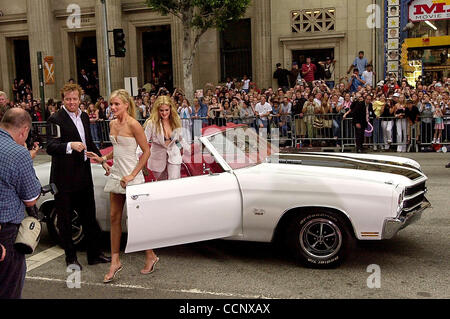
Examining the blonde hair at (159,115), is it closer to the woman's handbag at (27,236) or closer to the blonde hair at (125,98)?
the blonde hair at (125,98)

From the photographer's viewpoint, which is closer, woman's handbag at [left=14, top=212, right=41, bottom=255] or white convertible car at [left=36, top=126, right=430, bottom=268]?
woman's handbag at [left=14, top=212, right=41, bottom=255]

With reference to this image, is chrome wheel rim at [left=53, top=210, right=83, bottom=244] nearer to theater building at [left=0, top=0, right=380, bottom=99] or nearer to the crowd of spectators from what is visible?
the crowd of spectators

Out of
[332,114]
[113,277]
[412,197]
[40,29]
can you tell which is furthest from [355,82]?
[40,29]

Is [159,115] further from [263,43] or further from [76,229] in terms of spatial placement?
[263,43]

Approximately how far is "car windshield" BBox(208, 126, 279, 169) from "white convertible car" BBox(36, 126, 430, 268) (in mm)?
16

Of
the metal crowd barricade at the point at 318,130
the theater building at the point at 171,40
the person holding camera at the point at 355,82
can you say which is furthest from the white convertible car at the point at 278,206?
the theater building at the point at 171,40

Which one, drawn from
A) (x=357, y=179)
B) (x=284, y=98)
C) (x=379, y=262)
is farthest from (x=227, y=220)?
(x=284, y=98)

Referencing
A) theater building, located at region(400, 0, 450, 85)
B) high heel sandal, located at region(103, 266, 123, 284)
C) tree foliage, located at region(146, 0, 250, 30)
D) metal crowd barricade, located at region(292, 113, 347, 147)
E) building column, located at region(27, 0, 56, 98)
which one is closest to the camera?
high heel sandal, located at region(103, 266, 123, 284)

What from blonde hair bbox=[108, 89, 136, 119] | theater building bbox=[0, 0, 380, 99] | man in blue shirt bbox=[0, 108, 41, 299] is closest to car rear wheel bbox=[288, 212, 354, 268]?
blonde hair bbox=[108, 89, 136, 119]

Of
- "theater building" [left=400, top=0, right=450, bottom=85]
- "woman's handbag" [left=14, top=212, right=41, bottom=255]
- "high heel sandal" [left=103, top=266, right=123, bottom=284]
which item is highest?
"theater building" [left=400, top=0, right=450, bottom=85]

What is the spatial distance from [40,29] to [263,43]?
38.3ft

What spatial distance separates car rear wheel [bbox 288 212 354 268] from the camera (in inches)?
204

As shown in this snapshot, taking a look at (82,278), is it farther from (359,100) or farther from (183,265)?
(359,100)

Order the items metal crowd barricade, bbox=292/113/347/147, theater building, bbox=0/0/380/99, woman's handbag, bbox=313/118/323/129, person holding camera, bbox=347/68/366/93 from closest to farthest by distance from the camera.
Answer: metal crowd barricade, bbox=292/113/347/147, woman's handbag, bbox=313/118/323/129, person holding camera, bbox=347/68/366/93, theater building, bbox=0/0/380/99
